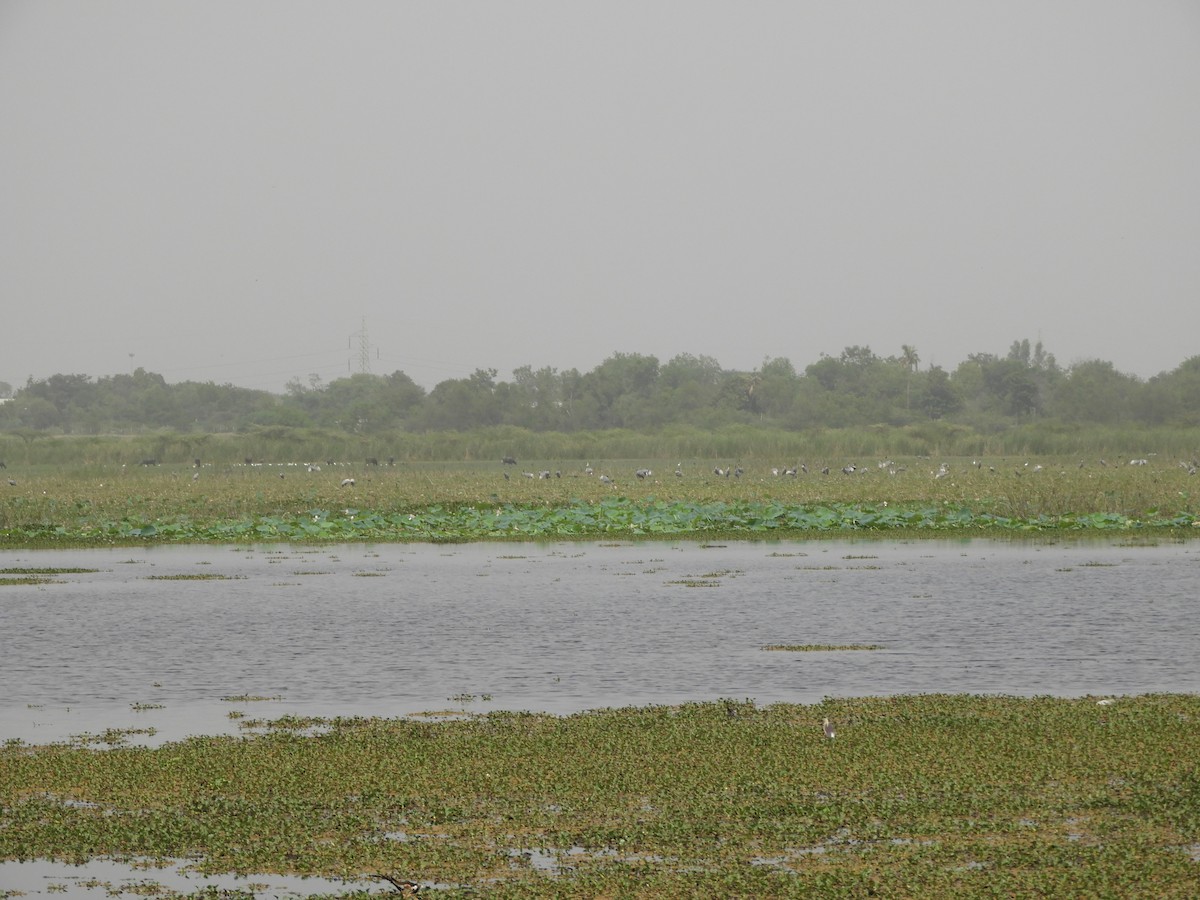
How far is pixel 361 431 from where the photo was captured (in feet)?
404

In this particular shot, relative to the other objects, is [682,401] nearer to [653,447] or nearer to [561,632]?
[653,447]

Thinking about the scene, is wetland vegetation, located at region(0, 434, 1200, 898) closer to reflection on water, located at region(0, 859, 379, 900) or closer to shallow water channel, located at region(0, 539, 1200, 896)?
reflection on water, located at region(0, 859, 379, 900)

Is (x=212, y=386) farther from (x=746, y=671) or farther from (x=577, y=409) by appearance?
(x=746, y=671)

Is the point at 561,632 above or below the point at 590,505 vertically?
below

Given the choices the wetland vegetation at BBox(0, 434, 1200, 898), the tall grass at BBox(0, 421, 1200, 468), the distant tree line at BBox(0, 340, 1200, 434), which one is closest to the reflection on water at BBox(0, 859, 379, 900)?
the wetland vegetation at BBox(0, 434, 1200, 898)

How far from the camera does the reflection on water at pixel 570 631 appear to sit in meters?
16.7

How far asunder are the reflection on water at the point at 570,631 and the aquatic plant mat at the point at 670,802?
1.49 meters

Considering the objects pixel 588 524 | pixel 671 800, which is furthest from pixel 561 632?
pixel 588 524

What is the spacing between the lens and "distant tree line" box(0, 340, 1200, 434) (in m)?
110

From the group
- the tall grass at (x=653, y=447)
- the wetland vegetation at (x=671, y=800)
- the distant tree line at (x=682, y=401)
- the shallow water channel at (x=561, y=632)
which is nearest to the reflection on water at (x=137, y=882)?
the shallow water channel at (x=561, y=632)

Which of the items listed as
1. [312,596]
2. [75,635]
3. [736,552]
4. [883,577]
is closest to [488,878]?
[75,635]

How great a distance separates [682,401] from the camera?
5015 inches

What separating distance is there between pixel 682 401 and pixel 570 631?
106m

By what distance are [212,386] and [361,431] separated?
53.3 metres
